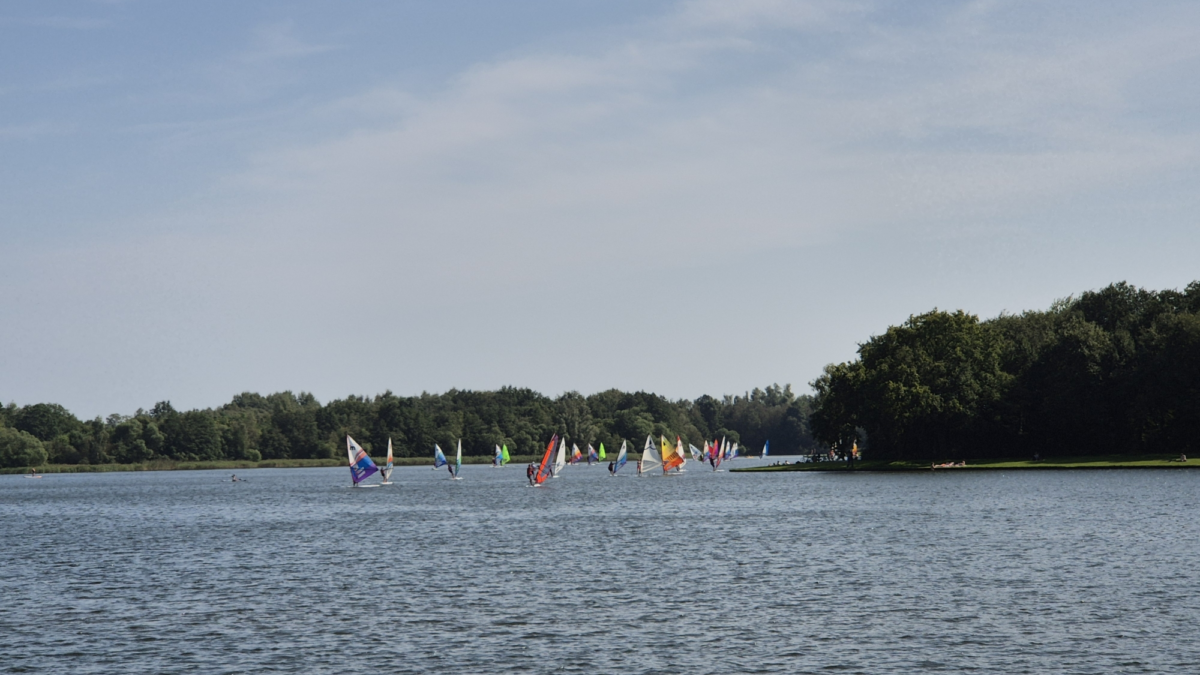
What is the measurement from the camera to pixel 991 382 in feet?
400

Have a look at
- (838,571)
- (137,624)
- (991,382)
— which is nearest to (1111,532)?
(838,571)

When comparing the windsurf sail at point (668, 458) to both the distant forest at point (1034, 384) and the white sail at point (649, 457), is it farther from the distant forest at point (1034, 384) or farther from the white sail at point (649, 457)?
the distant forest at point (1034, 384)

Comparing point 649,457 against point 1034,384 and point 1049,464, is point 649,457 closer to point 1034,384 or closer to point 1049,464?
point 1034,384

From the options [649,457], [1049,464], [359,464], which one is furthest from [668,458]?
[1049,464]

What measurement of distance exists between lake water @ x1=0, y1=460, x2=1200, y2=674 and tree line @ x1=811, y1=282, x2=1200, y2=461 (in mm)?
41475

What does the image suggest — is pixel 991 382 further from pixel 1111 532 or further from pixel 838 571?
pixel 838 571

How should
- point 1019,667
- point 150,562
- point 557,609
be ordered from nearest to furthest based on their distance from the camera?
point 1019,667
point 557,609
point 150,562

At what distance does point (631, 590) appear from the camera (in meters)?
38.2

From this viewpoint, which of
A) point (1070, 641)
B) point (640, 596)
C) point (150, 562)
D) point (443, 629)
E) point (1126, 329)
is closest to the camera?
point (1070, 641)

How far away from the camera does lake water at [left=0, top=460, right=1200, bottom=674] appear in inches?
1081

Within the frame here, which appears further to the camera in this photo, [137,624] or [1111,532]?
[1111,532]

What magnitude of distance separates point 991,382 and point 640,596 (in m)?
94.5

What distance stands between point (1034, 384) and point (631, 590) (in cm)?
9611

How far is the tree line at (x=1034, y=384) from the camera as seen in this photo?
111250 mm
